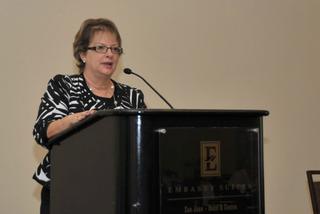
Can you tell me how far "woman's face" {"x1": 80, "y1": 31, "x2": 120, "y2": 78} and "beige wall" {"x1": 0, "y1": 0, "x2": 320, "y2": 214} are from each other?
1024 mm

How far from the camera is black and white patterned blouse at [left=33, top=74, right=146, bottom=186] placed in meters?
2.06

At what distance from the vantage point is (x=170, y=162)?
140 centimetres

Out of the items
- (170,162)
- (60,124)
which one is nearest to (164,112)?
(170,162)

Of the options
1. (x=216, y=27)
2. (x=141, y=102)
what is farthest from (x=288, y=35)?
(x=141, y=102)

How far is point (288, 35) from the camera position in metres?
4.20

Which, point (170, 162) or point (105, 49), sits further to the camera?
point (105, 49)

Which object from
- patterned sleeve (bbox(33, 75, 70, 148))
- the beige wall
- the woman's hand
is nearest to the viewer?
the woman's hand

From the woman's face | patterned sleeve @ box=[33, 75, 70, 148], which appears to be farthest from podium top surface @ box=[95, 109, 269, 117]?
the woman's face

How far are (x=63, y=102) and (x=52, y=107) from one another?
0.20ft

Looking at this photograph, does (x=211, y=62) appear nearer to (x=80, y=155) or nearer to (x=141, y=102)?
(x=141, y=102)

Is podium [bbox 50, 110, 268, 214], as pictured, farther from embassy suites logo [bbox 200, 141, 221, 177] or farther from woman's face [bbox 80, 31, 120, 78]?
woman's face [bbox 80, 31, 120, 78]

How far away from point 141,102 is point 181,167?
1.01 metres

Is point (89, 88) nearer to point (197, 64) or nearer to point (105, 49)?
point (105, 49)

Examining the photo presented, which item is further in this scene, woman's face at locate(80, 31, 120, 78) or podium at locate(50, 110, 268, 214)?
woman's face at locate(80, 31, 120, 78)
